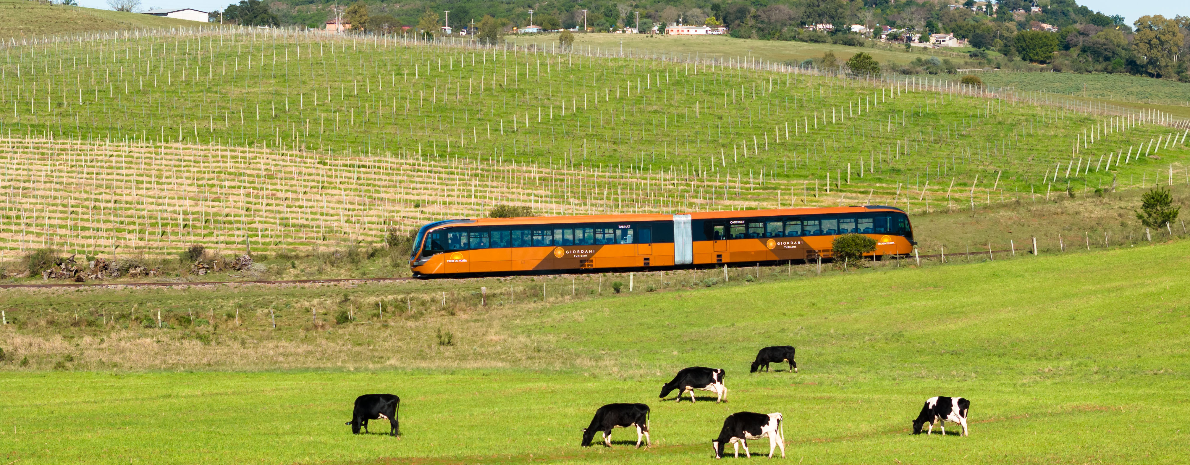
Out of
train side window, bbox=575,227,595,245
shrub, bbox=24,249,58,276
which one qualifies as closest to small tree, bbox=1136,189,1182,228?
train side window, bbox=575,227,595,245

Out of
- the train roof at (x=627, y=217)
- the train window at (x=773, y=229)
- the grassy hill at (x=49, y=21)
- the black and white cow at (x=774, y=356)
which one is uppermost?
the grassy hill at (x=49, y=21)

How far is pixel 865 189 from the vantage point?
8431 centimetres

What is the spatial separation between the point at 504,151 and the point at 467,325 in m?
48.1

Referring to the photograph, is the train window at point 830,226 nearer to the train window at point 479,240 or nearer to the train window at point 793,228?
the train window at point 793,228

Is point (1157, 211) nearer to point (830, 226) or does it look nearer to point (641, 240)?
point (830, 226)

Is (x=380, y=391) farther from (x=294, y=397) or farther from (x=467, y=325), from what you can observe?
(x=467, y=325)

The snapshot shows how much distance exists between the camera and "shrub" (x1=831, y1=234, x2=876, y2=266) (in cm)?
5962

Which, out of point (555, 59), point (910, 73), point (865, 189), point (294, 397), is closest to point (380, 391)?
point (294, 397)

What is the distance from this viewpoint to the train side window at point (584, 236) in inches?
2330

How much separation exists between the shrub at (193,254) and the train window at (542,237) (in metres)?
19.9

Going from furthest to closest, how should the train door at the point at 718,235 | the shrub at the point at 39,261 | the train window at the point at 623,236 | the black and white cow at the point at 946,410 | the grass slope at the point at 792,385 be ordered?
the shrub at the point at 39,261 → the train door at the point at 718,235 → the train window at the point at 623,236 → the black and white cow at the point at 946,410 → the grass slope at the point at 792,385

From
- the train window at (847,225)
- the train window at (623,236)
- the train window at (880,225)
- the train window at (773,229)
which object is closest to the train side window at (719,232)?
the train window at (773,229)

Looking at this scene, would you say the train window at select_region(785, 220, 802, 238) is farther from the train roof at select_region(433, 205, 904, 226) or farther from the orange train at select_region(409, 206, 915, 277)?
the train roof at select_region(433, 205, 904, 226)

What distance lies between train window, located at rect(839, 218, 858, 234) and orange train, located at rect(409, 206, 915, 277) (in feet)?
0.18
